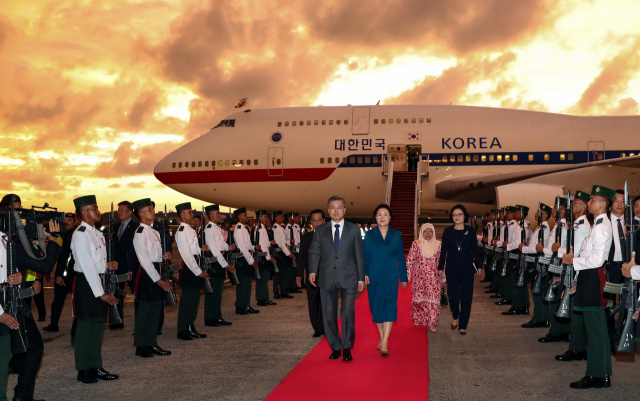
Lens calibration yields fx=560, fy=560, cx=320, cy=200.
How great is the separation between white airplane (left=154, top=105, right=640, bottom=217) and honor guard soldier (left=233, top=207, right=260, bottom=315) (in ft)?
28.7

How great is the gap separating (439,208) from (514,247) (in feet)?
29.1

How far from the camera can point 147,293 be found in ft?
20.5

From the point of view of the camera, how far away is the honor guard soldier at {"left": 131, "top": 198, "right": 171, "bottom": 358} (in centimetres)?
614

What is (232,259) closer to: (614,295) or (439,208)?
(614,295)

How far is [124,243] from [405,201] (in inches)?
448

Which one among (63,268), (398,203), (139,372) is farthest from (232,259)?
(398,203)

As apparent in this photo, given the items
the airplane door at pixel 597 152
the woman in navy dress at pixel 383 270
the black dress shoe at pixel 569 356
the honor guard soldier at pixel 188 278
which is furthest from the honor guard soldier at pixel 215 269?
the airplane door at pixel 597 152

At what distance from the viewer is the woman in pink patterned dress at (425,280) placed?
24.2ft

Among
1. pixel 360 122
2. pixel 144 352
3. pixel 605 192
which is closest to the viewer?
pixel 605 192

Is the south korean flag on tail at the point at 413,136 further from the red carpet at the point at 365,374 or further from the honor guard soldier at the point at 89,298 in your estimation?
the honor guard soldier at the point at 89,298

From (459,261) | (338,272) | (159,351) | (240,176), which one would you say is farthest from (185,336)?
(240,176)

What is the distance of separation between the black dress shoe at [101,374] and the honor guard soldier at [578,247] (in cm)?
441

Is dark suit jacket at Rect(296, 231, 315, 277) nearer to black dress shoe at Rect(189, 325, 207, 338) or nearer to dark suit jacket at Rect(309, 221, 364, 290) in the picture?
dark suit jacket at Rect(309, 221, 364, 290)

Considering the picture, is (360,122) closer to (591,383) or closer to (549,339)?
(549,339)
